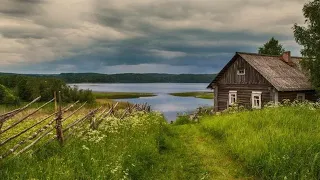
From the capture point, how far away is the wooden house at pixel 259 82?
26312 millimetres

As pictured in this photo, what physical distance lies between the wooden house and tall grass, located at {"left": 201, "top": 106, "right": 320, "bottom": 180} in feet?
41.0

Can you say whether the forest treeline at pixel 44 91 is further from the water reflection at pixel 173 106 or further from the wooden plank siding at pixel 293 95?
the wooden plank siding at pixel 293 95

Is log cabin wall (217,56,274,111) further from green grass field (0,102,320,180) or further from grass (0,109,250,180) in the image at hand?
grass (0,109,250,180)

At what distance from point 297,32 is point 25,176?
25.9 meters

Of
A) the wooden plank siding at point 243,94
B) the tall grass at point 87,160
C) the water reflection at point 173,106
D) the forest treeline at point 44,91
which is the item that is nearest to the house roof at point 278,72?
the wooden plank siding at point 243,94

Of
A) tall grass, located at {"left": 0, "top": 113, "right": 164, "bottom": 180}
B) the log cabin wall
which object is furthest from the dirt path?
the log cabin wall

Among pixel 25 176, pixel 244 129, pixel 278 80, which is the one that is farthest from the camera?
pixel 278 80

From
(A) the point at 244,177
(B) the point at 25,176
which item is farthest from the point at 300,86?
(B) the point at 25,176

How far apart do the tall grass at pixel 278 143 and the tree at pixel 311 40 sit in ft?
42.0

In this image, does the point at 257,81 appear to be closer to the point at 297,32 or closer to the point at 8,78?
the point at 297,32

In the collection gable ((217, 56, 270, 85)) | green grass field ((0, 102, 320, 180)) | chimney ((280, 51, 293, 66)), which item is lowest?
green grass field ((0, 102, 320, 180))

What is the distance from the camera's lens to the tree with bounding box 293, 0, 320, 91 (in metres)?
25.2

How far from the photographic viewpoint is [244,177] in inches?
327

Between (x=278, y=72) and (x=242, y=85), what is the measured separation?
10.7ft
